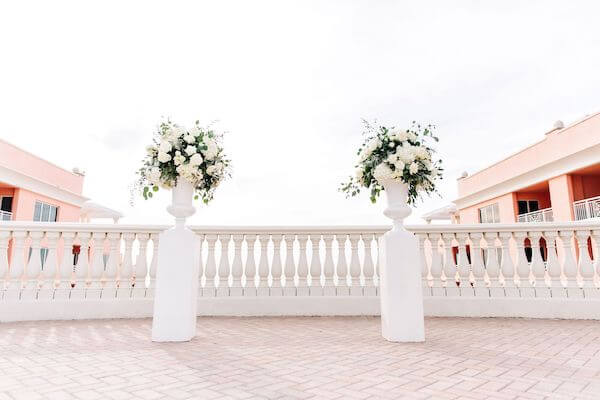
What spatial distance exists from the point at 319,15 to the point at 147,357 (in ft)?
16.8

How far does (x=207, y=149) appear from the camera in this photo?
14.2 feet

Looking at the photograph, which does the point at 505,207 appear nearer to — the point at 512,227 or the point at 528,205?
the point at 528,205

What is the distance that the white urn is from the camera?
4.32 metres

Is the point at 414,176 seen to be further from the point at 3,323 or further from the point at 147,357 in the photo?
the point at 3,323

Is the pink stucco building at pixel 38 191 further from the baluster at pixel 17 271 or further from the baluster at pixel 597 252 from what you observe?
the baluster at pixel 597 252

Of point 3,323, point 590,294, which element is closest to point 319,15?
point 590,294

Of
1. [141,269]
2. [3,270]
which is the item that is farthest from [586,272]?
[3,270]

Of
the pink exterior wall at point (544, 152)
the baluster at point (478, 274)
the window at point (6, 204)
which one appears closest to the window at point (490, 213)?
the pink exterior wall at point (544, 152)

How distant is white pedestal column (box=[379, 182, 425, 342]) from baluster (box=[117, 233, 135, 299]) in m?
3.74

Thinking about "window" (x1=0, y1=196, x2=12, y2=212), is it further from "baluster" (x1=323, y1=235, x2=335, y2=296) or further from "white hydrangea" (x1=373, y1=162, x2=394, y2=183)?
"white hydrangea" (x1=373, y1=162, x2=394, y2=183)

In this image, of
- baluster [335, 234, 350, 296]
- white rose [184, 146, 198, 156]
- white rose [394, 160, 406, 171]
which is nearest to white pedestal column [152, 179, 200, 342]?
white rose [184, 146, 198, 156]

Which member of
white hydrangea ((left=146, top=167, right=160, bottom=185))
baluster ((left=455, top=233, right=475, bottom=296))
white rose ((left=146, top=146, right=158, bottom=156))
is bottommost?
baluster ((left=455, top=233, right=475, bottom=296))

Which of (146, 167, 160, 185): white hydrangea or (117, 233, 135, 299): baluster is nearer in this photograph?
(146, 167, 160, 185): white hydrangea

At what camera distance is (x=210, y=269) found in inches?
216
